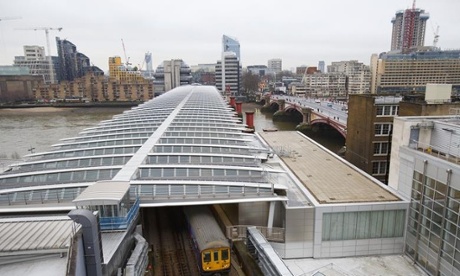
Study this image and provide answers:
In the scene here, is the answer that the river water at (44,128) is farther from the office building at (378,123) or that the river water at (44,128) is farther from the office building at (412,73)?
the office building at (412,73)

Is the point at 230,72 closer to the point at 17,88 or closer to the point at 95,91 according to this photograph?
the point at 95,91

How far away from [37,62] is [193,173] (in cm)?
17930

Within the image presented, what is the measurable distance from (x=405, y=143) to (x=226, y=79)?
12539 centimetres

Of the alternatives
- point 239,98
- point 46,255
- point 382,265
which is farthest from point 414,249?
point 239,98

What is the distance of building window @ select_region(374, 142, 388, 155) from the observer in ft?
85.7

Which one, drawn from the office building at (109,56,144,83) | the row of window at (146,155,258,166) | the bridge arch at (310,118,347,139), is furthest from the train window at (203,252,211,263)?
the office building at (109,56,144,83)

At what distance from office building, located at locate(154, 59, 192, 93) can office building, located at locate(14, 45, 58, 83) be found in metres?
58.3

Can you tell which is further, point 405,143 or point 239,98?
point 239,98

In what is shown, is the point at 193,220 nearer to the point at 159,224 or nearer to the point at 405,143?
the point at 159,224

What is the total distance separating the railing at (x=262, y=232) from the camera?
15492 millimetres

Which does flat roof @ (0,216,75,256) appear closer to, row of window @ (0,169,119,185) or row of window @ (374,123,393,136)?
row of window @ (0,169,119,185)

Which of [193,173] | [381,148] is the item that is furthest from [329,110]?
[193,173]

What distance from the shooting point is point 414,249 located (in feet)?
48.7

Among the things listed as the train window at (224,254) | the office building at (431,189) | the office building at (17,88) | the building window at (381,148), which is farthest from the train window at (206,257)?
the office building at (17,88)
